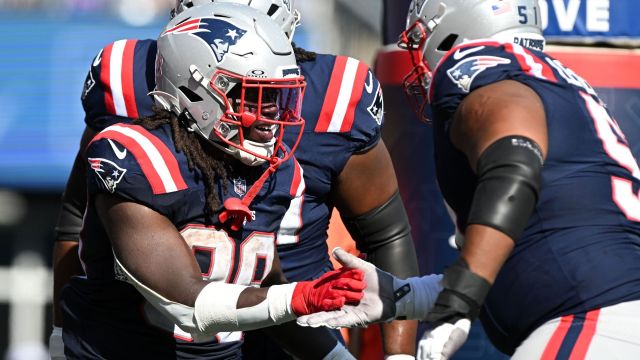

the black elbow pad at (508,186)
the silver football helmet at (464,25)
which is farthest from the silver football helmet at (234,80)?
the black elbow pad at (508,186)

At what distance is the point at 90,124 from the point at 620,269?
195cm

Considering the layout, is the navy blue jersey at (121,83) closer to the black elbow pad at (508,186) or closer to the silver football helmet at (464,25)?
the silver football helmet at (464,25)

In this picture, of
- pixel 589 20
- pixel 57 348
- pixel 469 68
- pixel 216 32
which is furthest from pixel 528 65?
pixel 589 20

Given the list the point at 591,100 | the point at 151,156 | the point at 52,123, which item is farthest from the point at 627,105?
the point at 52,123

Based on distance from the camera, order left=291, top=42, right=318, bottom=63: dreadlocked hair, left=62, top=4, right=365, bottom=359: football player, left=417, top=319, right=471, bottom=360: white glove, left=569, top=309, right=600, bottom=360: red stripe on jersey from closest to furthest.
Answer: left=417, top=319, right=471, bottom=360: white glove
left=569, top=309, right=600, bottom=360: red stripe on jersey
left=62, top=4, right=365, bottom=359: football player
left=291, top=42, right=318, bottom=63: dreadlocked hair

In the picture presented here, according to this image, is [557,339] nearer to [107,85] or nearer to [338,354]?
[338,354]

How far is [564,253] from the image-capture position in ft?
9.29

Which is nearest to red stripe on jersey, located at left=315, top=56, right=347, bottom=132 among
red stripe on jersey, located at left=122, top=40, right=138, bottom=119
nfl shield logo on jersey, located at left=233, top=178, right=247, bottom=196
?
nfl shield logo on jersey, located at left=233, top=178, right=247, bottom=196

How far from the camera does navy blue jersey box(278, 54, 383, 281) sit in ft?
12.4

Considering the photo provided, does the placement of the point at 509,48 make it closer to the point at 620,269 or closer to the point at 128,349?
the point at 620,269

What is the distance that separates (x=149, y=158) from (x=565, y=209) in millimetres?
1086

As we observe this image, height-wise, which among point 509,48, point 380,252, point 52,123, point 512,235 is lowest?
point 52,123

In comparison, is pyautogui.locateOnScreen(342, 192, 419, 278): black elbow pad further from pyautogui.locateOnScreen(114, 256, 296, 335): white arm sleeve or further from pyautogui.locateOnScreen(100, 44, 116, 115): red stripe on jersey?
pyautogui.locateOnScreen(114, 256, 296, 335): white arm sleeve

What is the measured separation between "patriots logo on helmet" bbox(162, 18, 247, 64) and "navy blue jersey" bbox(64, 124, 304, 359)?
0.87ft
